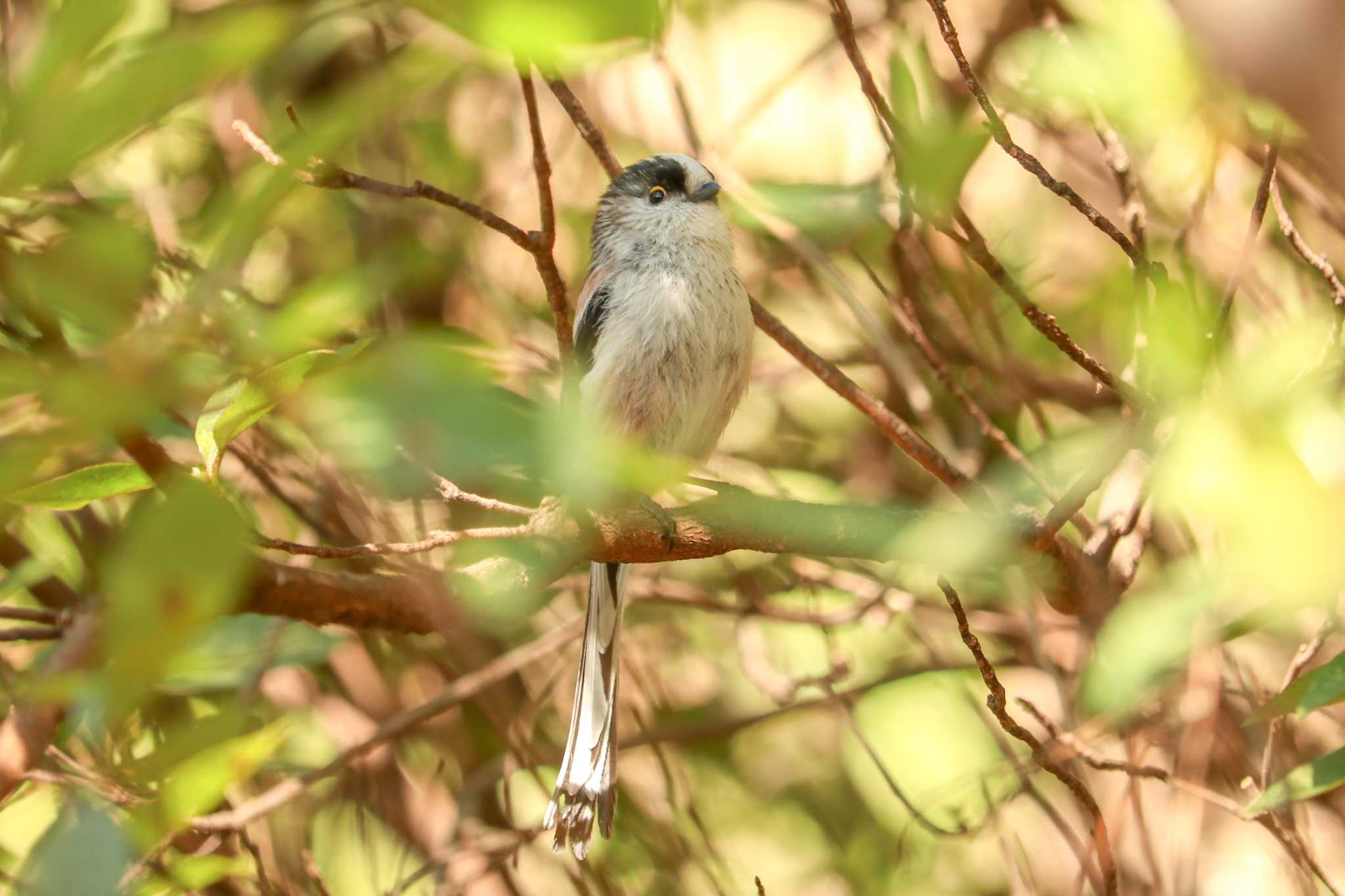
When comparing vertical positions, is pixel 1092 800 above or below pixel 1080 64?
below

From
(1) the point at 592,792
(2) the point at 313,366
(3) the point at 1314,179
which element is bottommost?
(1) the point at 592,792

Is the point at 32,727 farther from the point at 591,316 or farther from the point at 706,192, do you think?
the point at 706,192

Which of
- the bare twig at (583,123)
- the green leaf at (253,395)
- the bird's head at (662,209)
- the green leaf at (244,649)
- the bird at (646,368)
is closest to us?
the green leaf at (253,395)

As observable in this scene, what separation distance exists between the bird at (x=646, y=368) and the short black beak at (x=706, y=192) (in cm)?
9

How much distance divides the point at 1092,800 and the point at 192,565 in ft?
5.49

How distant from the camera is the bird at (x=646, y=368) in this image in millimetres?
2830

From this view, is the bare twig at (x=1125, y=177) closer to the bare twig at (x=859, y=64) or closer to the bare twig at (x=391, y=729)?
the bare twig at (x=859, y=64)

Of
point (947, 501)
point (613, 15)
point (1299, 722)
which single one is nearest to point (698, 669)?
point (947, 501)

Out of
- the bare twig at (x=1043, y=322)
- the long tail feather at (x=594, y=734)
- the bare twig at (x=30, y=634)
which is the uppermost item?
the bare twig at (x=1043, y=322)

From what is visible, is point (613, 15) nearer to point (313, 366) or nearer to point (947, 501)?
point (313, 366)

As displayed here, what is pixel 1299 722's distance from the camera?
2889mm

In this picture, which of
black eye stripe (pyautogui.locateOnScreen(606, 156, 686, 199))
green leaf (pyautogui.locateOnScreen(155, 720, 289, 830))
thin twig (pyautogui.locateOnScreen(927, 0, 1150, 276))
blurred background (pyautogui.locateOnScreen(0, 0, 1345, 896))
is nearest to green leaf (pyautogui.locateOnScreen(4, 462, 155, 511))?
blurred background (pyautogui.locateOnScreen(0, 0, 1345, 896))

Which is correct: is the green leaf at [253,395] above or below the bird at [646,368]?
above

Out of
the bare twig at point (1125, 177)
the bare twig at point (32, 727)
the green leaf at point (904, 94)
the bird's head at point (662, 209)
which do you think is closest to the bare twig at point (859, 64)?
the green leaf at point (904, 94)
